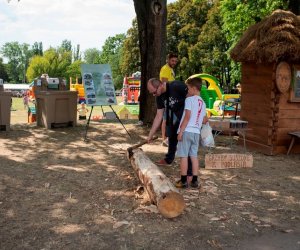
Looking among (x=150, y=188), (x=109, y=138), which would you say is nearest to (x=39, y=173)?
(x=150, y=188)

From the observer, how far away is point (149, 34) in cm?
1059

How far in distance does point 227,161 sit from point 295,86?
2694 mm

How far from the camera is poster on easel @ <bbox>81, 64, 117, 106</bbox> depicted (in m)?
9.55

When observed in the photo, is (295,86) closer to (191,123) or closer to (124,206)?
(191,123)

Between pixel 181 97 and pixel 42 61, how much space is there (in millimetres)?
68583

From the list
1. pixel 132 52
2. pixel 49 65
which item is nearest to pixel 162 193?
pixel 132 52

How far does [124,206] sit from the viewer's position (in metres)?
5.05

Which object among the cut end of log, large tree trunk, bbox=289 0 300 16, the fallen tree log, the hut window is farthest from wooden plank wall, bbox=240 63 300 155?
large tree trunk, bbox=289 0 300 16

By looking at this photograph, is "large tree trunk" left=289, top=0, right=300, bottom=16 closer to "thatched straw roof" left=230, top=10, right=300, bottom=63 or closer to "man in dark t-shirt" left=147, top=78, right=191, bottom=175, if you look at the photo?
"thatched straw roof" left=230, top=10, right=300, bottom=63

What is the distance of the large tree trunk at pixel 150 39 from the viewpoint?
10.5 m

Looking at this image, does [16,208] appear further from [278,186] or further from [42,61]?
[42,61]

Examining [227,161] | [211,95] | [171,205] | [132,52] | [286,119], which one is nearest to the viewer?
[171,205]

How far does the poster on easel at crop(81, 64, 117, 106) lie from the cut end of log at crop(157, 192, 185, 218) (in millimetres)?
5272

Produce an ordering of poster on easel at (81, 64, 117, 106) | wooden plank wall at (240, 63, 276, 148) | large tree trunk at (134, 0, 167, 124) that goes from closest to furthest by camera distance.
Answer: wooden plank wall at (240, 63, 276, 148)
poster on easel at (81, 64, 117, 106)
large tree trunk at (134, 0, 167, 124)
